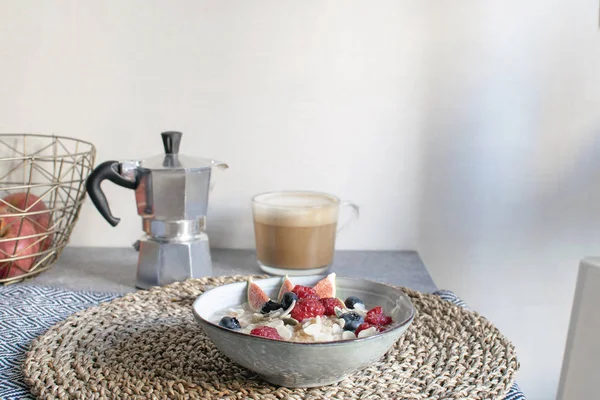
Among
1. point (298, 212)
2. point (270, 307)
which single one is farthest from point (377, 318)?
point (298, 212)

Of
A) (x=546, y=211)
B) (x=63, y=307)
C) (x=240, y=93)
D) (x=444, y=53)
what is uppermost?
(x=444, y=53)

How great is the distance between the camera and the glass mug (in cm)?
125

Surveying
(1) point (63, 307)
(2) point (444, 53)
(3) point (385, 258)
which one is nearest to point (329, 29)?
(2) point (444, 53)

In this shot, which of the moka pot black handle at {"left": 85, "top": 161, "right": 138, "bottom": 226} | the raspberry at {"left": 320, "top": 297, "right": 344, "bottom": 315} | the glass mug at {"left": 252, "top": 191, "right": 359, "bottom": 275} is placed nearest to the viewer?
the raspberry at {"left": 320, "top": 297, "right": 344, "bottom": 315}

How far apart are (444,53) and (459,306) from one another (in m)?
0.61

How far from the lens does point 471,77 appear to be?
1384mm

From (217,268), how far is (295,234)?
0.66 ft

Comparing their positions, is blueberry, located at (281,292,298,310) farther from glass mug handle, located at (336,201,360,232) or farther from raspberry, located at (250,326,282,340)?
glass mug handle, located at (336,201,360,232)

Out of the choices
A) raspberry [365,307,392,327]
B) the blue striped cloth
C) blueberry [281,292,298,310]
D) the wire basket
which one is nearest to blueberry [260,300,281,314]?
blueberry [281,292,298,310]

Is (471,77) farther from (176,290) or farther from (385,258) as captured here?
(176,290)

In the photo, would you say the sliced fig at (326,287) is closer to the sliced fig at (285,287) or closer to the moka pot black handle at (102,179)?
the sliced fig at (285,287)

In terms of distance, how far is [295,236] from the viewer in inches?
49.4

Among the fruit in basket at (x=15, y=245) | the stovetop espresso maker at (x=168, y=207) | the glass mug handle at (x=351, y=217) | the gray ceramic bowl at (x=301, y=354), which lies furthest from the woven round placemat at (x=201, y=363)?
the glass mug handle at (x=351, y=217)

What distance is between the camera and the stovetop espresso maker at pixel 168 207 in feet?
3.84
